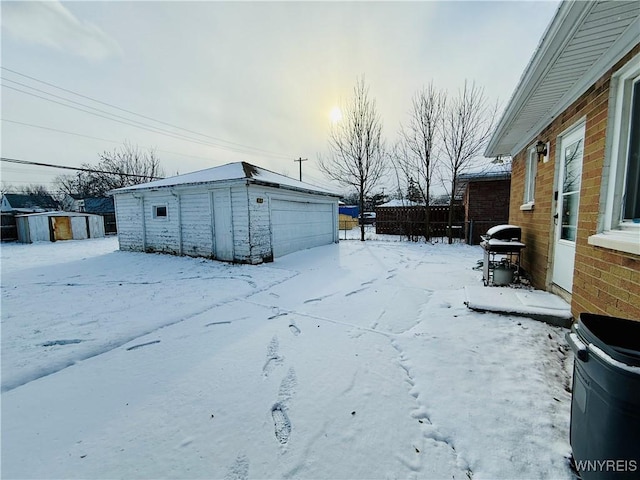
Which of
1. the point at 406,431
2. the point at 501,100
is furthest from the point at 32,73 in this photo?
the point at 501,100

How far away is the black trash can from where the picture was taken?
1.03 m

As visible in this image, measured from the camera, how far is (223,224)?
323 inches

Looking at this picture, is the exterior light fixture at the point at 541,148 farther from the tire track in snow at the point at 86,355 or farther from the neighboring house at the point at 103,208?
the neighboring house at the point at 103,208

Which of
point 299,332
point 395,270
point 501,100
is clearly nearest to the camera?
point 299,332

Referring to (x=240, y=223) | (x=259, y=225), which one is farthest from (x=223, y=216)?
(x=259, y=225)

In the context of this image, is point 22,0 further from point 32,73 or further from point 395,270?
point 32,73

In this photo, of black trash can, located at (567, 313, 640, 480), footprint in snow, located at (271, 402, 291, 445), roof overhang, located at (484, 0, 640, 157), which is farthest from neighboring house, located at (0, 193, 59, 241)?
black trash can, located at (567, 313, 640, 480)

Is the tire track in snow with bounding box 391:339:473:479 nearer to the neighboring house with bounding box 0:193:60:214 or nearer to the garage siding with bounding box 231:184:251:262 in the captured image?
the garage siding with bounding box 231:184:251:262

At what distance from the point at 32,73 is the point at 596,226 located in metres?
23.8

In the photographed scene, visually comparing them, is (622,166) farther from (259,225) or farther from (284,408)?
(259,225)

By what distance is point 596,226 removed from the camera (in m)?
2.66

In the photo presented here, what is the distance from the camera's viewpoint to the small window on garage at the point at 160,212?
9641 millimetres

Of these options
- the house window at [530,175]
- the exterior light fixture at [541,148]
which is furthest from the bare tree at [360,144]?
the exterior light fixture at [541,148]

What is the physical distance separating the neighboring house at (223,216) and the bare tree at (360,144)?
4.58m
